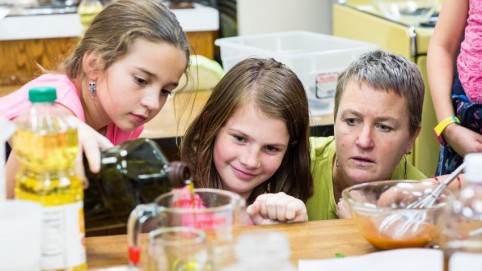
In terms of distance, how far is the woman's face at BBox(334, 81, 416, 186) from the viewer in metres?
1.81

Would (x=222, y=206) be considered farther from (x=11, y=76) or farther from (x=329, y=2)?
(x=329, y=2)

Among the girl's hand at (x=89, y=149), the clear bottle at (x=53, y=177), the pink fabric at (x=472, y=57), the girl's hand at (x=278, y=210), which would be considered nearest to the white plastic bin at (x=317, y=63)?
the pink fabric at (x=472, y=57)

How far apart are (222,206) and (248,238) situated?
18 centimetres

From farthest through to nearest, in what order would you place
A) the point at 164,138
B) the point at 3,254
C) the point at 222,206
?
1. the point at 164,138
2. the point at 222,206
3. the point at 3,254

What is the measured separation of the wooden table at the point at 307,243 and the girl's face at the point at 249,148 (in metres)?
0.32

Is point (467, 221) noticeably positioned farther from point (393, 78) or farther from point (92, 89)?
point (92, 89)

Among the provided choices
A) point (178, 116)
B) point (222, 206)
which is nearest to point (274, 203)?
point (222, 206)

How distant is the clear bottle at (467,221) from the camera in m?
1.10

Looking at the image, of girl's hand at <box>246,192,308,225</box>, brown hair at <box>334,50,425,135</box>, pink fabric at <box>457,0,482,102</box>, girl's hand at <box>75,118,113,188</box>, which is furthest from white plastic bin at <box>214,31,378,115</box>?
girl's hand at <box>75,118,113,188</box>

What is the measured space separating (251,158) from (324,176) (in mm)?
277

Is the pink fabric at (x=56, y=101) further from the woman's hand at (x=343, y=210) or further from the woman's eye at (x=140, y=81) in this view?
the woman's hand at (x=343, y=210)

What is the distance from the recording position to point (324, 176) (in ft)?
6.29

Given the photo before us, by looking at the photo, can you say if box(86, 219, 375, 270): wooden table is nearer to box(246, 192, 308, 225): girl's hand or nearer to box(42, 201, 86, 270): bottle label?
box(246, 192, 308, 225): girl's hand

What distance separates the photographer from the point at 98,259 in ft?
4.14
